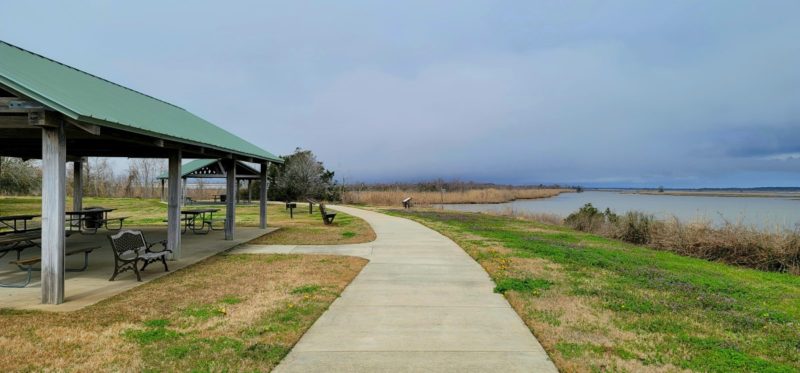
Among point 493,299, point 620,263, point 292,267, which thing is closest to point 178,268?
point 292,267

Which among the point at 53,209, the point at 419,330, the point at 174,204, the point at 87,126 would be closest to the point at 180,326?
the point at 53,209

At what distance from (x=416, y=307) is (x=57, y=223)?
16.1ft

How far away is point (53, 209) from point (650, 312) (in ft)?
26.3

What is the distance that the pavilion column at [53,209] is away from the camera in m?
6.18

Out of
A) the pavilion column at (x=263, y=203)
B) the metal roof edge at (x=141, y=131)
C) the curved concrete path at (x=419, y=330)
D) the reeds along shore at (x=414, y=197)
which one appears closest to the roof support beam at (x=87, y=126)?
the metal roof edge at (x=141, y=131)

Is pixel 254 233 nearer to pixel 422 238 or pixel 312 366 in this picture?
pixel 422 238

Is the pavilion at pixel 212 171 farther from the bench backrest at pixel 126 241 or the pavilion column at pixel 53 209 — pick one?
the pavilion column at pixel 53 209

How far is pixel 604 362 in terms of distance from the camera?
431 cm

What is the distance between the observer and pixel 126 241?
27.7ft

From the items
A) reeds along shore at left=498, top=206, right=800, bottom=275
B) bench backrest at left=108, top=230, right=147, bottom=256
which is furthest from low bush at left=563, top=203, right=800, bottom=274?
bench backrest at left=108, top=230, right=147, bottom=256

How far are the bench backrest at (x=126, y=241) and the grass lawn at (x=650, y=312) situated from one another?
653 cm

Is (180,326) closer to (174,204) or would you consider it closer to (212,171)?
(174,204)

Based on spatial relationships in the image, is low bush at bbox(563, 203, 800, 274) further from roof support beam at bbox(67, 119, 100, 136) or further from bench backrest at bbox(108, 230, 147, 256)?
roof support beam at bbox(67, 119, 100, 136)

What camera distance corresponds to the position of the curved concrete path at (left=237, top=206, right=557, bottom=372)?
421 centimetres
